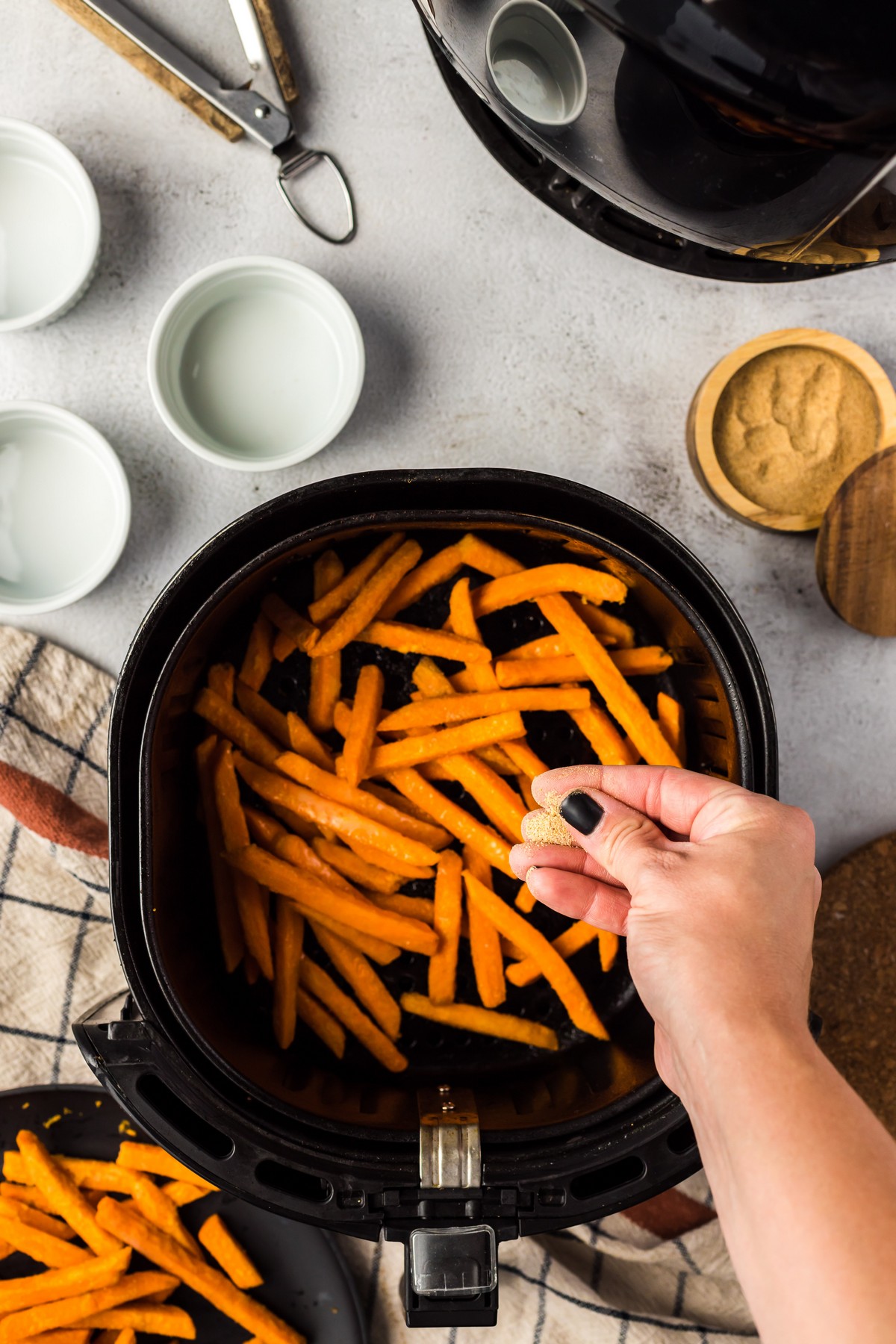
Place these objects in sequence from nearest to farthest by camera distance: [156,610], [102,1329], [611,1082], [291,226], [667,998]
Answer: [667,998] → [156,610] → [611,1082] → [102,1329] → [291,226]

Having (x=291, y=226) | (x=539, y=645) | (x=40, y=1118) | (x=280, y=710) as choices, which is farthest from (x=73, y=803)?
(x=291, y=226)

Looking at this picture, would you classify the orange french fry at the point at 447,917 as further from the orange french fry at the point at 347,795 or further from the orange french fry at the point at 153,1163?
the orange french fry at the point at 153,1163

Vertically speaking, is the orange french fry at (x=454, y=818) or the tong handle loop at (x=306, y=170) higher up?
the tong handle loop at (x=306, y=170)

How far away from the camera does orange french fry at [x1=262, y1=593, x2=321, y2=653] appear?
4.95 feet

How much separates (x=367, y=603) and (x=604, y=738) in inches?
17.1

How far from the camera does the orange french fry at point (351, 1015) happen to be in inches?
58.4

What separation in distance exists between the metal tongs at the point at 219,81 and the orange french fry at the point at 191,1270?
5.87 ft

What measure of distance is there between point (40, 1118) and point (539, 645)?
1.24m

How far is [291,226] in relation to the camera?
68.8 inches

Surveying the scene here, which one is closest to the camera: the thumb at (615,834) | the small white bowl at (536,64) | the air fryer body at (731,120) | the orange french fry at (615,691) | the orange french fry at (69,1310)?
the air fryer body at (731,120)

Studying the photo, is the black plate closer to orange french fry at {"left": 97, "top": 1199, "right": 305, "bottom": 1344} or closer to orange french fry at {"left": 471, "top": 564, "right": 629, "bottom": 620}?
orange french fry at {"left": 97, "top": 1199, "right": 305, "bottom": 1344}

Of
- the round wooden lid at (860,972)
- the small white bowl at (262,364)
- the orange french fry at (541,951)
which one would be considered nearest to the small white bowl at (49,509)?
the small white bowl at (262,364)

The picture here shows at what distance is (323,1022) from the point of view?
4.91 ft

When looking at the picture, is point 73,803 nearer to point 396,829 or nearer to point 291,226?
point 396,829
